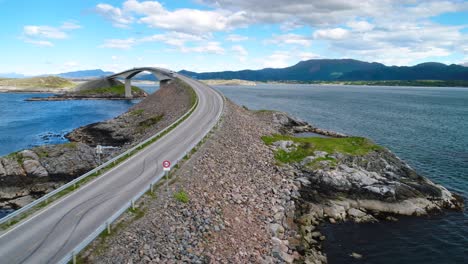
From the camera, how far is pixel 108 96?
158 metres

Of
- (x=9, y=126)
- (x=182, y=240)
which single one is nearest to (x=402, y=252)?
(x=182, y=240)

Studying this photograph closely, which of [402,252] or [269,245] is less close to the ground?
[269,245]

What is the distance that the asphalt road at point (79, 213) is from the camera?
56.3 ft

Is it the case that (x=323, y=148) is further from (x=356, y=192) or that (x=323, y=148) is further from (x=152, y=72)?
(x=152, y=72)

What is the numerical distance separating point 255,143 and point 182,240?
26145 millimetres

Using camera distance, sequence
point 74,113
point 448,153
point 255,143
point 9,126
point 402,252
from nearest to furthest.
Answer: point 402,252 < point 255,143 < point 448,153 < point 9,126 < point 74,113

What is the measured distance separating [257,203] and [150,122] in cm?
4402

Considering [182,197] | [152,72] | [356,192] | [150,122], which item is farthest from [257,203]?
[152,72]

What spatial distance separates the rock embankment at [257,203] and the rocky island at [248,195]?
0.29 feet

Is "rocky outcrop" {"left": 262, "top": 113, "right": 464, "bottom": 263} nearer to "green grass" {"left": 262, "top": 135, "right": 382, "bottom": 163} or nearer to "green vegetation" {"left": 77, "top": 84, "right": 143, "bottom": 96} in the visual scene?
"green grass" {"left": 262, "top": 135, "right": 382, "bottom": 163}

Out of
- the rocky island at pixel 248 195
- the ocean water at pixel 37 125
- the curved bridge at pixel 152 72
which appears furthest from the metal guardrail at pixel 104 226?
the curved bridge at pixel 152 72

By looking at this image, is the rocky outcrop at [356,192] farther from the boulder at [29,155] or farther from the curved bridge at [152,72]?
the curved bridge at [152,72]

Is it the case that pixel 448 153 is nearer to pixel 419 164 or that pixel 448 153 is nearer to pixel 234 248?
pixel 419 164

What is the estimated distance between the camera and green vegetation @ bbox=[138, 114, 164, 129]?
65863 mm
